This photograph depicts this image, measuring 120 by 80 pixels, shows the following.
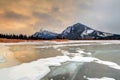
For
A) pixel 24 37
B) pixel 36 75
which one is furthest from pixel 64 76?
pixel 24 37

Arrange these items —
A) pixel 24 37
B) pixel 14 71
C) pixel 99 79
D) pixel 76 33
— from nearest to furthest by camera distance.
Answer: pixel 99 79 → pixel 14 71 → pixel 24 37 → pixel 76 33

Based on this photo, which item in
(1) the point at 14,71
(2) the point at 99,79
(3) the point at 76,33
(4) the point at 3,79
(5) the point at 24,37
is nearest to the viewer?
(4) the point at 3,79

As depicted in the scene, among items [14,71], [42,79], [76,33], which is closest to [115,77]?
[42,79]

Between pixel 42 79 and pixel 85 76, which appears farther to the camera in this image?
pixel 85 76

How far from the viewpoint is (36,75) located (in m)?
7.61

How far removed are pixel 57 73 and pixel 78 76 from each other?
92cm

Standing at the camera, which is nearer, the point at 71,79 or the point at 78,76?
the point at 71,79

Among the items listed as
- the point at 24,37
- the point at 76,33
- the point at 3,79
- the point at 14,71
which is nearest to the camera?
the point at 3,79

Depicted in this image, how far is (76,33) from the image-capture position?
178 m

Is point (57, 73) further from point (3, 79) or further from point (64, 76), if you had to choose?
point (3, 79)

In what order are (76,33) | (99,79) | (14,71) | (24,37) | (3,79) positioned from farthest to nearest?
(76,33) < (24,37) < (14,71) < (99,79) < (3,79)

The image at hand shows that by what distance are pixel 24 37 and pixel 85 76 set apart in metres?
58.8

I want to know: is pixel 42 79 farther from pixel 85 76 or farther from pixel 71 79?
pixel 85 76

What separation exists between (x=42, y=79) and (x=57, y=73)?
1.23 metres
